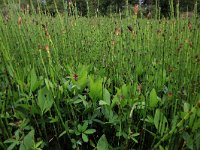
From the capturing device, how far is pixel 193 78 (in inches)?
49.7

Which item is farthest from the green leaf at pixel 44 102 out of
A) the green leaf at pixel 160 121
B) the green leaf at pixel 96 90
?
the green leaf at pixel 160 121

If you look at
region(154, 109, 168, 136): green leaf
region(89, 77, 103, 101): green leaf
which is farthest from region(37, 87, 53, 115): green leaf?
region(154, 109, 168, 136): green leaf

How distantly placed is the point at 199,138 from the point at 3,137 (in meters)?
0.80

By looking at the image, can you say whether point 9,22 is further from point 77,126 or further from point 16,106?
point 77,126

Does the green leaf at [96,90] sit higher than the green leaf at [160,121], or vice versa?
the green leaf at [96,90]

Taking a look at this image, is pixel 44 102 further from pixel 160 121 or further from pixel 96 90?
pixel 160 121

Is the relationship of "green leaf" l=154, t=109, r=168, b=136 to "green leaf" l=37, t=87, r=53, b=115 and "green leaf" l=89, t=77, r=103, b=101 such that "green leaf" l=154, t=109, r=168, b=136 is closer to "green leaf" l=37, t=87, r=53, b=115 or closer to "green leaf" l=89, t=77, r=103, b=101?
"green leaf" l=89, t=77, r=103, b=101

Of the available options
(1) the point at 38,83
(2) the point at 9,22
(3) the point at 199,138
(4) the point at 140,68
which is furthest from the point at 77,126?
(2) the point at 9,22

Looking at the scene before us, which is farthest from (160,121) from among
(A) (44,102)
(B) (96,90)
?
(A) (44,102)

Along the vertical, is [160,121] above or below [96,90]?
below

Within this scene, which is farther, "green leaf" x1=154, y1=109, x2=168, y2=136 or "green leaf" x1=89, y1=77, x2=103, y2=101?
"green leaf" x1=89, y1=77, x2=103, y2=101

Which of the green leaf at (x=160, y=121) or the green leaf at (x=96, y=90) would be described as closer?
the green leaf at (x=160, y=121)

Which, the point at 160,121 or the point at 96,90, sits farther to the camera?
the point at 96,90

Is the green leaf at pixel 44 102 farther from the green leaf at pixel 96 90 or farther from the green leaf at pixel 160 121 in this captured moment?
the green leaf at pixel 160 121
